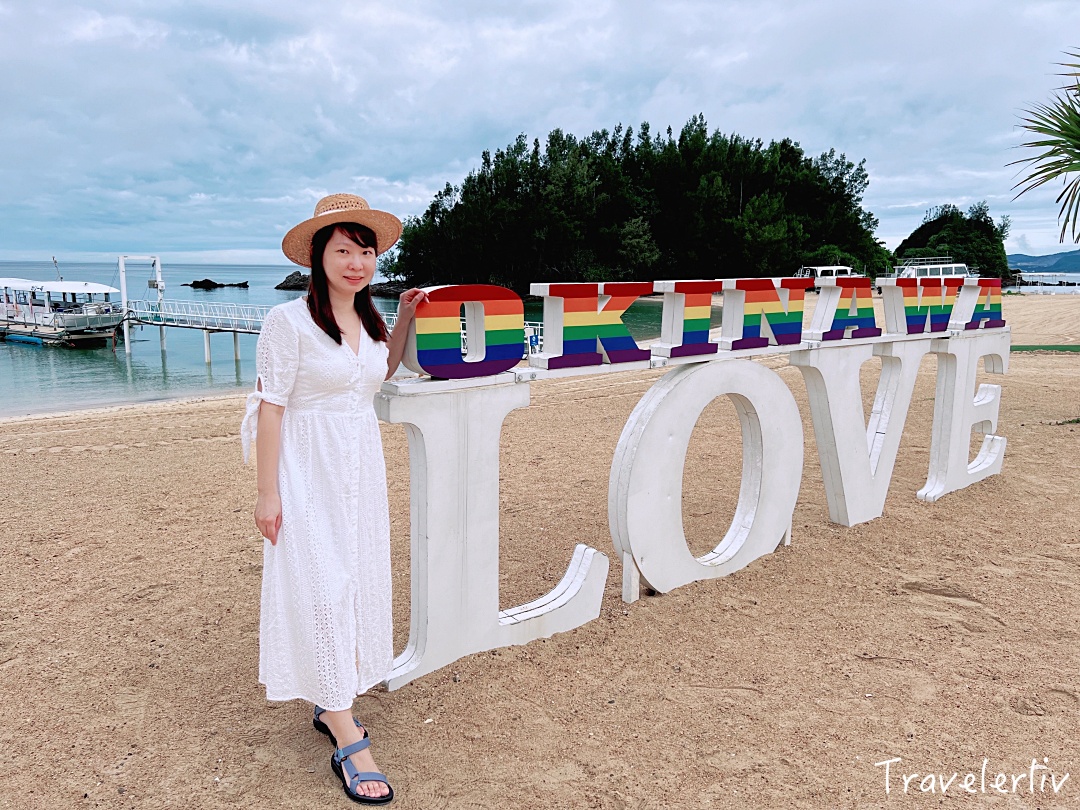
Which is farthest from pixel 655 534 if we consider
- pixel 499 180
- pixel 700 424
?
pixel 499 180

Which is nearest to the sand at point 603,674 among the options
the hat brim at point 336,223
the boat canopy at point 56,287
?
the hat brim at point 336,223

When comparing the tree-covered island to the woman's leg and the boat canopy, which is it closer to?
the boat canopy

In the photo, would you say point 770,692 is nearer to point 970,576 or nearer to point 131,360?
point 970,576

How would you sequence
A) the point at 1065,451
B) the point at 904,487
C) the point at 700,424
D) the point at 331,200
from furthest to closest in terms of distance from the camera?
the point at 700,424, the point at 1065,451, the point at 904,487, the point at 331,200

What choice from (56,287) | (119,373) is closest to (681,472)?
(119,373)

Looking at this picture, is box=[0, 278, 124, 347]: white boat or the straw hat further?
box=[0, 278, 124, 347]: white boat

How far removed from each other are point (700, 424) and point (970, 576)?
4.51m

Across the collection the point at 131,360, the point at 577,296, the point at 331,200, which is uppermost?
the point at 331,200

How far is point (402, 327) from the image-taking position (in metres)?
2.96

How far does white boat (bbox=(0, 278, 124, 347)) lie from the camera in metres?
34.1

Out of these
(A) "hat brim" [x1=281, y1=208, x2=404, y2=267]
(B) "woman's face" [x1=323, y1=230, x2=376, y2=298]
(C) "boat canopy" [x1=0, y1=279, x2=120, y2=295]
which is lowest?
(B) "woman's face" [x1=323, y1=230, x2=376, y2=298]

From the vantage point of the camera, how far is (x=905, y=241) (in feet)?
276

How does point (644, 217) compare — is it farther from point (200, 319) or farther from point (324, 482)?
point (324, 482)

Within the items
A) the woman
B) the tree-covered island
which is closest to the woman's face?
the woman
